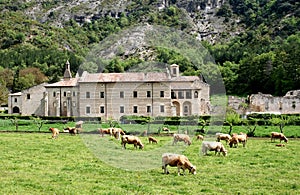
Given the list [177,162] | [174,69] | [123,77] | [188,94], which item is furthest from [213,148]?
[188,94]

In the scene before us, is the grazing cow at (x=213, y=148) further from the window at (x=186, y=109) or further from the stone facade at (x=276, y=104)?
the stone facade at (x=276, y=104)

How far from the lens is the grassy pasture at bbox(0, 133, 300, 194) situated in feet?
44.5

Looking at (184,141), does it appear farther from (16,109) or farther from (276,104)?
(16,109)

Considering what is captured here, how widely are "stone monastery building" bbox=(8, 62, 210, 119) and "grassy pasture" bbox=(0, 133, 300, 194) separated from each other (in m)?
30.0

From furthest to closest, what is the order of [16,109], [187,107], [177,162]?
[16,109] < [187,107] < [177,162]

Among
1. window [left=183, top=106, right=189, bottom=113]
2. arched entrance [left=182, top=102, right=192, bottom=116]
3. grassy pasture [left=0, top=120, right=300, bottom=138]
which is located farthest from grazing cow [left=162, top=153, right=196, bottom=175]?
window [left=183, top=106, right=189, bottom=113]

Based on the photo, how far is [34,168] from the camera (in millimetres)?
17562

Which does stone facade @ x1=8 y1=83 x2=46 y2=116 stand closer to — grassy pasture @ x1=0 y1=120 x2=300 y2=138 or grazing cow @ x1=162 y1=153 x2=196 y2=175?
grassy pasture @ x1=0 y1=120 x2=300 y2=138

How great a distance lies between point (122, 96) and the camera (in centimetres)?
6041

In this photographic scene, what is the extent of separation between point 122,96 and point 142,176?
44584 mm

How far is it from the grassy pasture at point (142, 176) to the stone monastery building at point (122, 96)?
3004 cm

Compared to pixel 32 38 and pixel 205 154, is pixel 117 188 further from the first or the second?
pixel 32 38

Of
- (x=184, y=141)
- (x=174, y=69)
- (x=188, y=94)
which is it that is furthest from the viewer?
(x=188, y=94)

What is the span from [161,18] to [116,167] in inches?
7070
